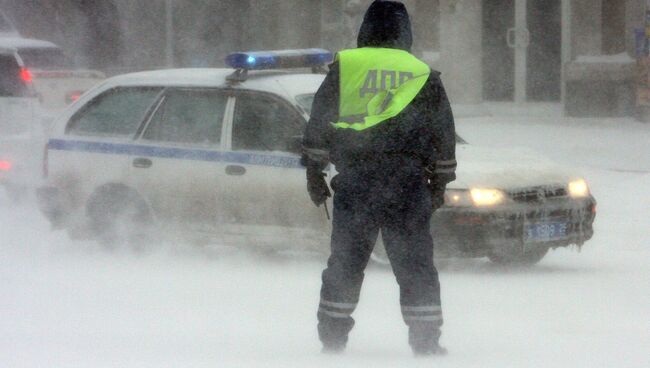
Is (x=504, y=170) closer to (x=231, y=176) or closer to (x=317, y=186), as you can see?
(x=231, y=176)

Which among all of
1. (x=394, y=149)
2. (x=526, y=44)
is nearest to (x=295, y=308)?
(x=394, y=149)

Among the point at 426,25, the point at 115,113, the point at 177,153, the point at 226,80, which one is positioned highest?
the point at 226,80

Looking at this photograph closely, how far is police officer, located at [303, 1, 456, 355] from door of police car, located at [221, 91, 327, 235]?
3.10 metres

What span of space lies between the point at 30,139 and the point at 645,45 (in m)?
11.8

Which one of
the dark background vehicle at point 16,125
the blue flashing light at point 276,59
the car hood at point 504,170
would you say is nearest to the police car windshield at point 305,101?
the blue flashing light at point 276,59

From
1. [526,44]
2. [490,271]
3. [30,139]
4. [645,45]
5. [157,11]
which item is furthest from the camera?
[157,11]

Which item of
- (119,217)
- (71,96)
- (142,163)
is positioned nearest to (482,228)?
(142,163)

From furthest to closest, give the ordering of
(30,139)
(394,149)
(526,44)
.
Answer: (526,44) → (30,139) → (394,149)

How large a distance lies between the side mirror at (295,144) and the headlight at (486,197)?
3.92 ft

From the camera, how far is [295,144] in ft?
32.3

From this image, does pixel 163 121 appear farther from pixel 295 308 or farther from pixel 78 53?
pixel 78 53

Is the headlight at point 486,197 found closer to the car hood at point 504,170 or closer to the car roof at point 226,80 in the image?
the car hood at point 504,170

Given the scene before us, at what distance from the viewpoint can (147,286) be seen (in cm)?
937

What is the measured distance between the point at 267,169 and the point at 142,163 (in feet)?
3.50
